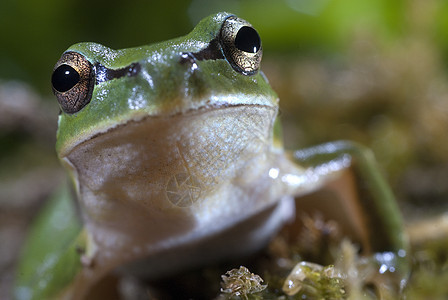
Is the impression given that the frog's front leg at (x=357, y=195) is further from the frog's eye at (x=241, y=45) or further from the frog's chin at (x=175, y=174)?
the frog's eye at (x=241, y=45)

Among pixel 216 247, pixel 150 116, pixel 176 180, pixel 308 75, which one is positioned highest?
pixel 150 116

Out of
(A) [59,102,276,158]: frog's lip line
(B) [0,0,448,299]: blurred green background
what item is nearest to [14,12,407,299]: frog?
(A) [59,102,276,158]: frog's lip line

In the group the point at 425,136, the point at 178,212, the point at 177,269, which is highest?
the point at 178,212

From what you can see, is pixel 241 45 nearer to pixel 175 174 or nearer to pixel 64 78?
pixel 175 174

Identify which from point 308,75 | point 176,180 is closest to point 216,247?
point 176,180

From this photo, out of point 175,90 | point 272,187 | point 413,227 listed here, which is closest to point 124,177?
point 175,90

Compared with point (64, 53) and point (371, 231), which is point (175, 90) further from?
point (371, 231)
